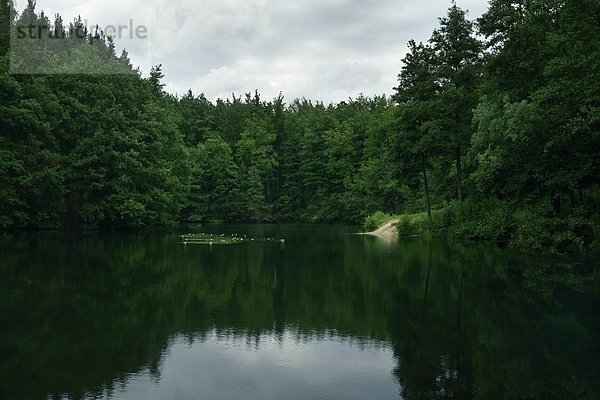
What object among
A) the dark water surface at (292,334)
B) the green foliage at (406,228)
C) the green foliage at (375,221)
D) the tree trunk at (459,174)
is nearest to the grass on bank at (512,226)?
the green foliage at (406,228)

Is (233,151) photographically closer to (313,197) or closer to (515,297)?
(313,197)

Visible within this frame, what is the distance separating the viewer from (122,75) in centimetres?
6072

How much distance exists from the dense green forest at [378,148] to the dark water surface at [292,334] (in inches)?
447

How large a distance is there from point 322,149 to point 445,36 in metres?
52.9

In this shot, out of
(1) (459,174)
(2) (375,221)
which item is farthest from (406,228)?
(2) (375,221)

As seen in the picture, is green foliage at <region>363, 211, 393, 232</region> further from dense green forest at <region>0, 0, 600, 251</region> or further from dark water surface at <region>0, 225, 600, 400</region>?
dark water surface at <region>0, 225, 600, 400</region>

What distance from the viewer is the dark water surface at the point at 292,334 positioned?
9148mm

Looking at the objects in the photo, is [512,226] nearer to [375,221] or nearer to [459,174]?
[459,174]

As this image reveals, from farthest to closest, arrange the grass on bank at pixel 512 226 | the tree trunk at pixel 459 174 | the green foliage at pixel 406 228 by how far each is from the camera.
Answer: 1. the green foliage at pixel 406 228
2. the tree trunk at pixel 459 174
3. the grass on bank at pixel 512 226

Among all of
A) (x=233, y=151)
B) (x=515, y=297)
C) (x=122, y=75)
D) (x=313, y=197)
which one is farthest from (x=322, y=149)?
(x=515, y=297)

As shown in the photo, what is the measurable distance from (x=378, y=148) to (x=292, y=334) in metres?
76.3

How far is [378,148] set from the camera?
286ft

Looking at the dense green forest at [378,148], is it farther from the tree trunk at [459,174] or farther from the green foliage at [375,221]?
the green foliage at [375,221]

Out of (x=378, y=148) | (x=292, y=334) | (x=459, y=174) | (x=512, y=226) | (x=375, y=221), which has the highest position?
(x=378, y=148)
